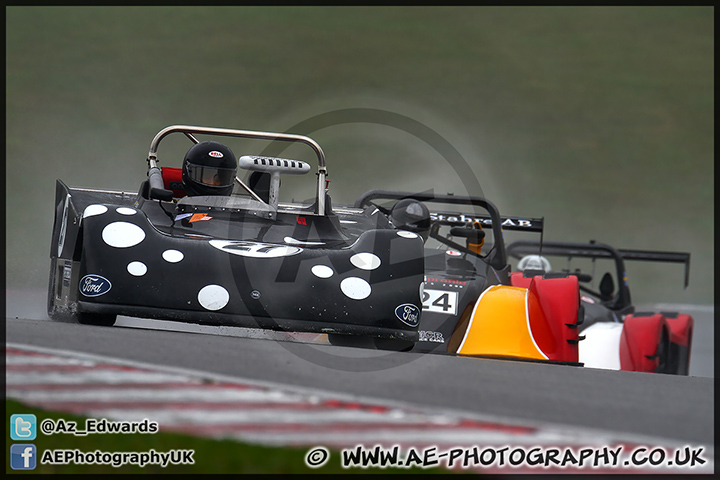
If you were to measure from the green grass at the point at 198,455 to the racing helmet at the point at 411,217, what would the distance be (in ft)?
12.5

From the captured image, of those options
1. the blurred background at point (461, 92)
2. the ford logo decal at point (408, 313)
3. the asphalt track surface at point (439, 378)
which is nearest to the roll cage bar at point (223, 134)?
the ford logo decal at point (408, 313)

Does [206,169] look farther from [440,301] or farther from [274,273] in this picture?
[440,301]

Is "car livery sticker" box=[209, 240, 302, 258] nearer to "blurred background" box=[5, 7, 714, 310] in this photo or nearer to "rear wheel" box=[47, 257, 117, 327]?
"rear wheel" box=[47, 257, 117, 327]

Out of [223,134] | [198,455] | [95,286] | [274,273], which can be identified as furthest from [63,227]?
[198,455]

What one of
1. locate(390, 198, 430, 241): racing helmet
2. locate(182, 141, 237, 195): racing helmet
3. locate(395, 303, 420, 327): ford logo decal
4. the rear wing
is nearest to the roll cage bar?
locate(182, 141, 237, 195): racing helmet

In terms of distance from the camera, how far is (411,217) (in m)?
6.13

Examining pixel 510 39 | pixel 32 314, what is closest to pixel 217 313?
pixel 32 314

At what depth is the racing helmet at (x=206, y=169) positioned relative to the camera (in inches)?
209

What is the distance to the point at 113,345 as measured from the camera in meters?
3.42

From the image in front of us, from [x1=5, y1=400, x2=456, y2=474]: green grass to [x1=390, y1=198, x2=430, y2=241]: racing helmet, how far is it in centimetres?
382

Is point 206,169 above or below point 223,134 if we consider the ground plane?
below

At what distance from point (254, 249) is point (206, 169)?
43.7 inches

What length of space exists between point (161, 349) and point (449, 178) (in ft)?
60.1

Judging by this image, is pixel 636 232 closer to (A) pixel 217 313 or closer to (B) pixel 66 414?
(A) pixel 217 313
